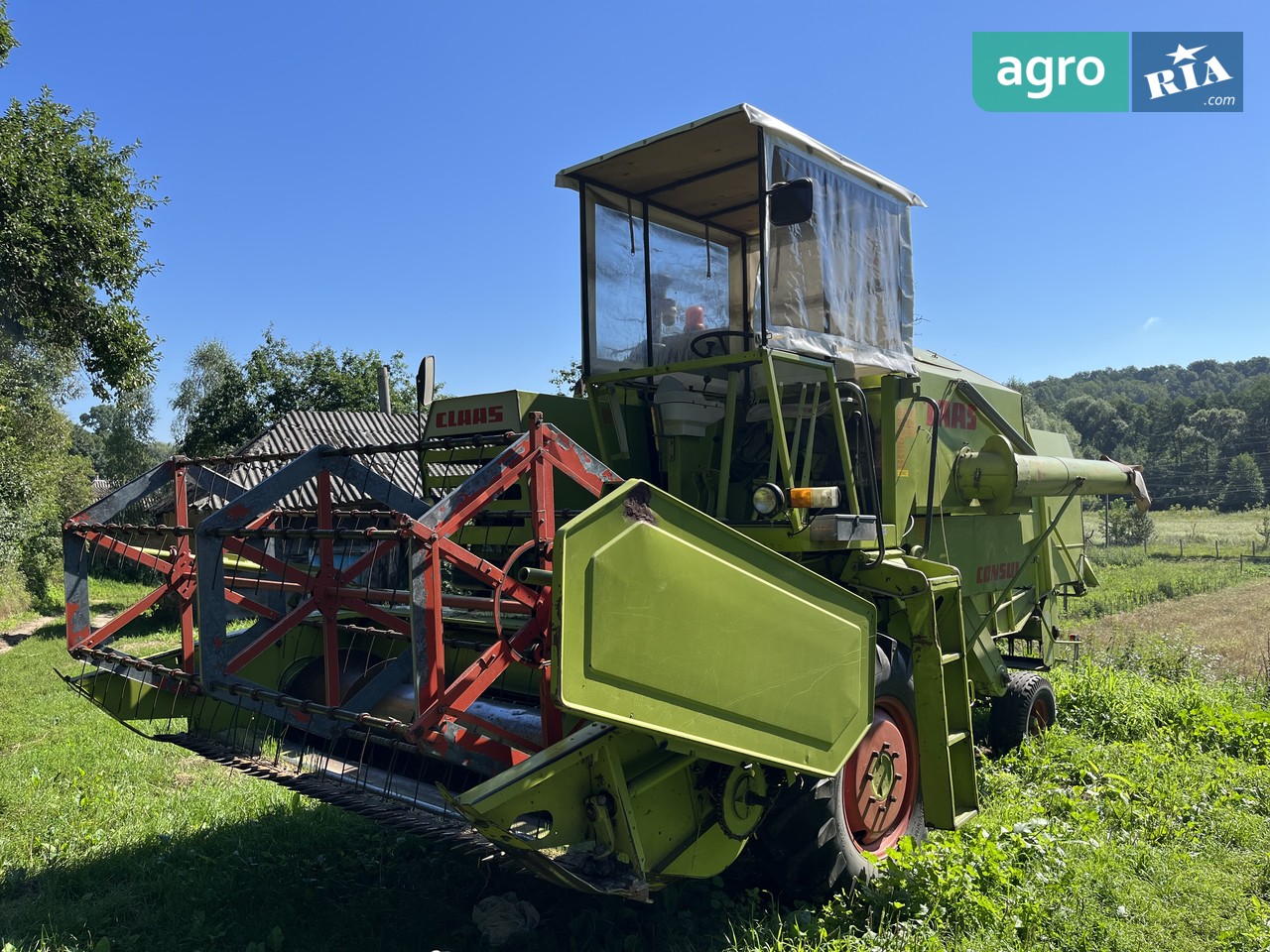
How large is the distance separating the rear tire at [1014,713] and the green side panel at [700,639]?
3.19 m

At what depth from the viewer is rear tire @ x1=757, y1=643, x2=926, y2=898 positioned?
3787 millimetres

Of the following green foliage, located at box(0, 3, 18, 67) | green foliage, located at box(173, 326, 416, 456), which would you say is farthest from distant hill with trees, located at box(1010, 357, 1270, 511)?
green foliage, located at box(0, 3, 18, 67)

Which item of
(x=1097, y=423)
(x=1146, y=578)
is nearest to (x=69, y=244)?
(x=1146, y=578)

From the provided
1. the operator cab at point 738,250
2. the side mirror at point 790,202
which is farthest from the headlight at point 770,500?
the side mirror at point 790,202

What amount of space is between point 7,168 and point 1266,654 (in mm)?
18471

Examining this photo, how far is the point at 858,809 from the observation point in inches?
163

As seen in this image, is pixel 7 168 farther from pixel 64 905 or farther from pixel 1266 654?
pixel 1266 654

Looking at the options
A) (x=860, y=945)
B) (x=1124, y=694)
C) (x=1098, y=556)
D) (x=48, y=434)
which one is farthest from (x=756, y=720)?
(x=1098, y=556)

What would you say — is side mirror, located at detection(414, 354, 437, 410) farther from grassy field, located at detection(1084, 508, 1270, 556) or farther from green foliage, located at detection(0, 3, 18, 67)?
grassy field, located at detection(1084, 508, 1270, 556)

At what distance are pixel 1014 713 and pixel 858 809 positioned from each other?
8.90ft

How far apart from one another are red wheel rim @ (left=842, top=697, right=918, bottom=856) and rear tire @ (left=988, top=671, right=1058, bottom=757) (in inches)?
80.6

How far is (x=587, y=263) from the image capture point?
532 centimetres

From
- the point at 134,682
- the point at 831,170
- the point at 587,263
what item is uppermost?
the point at 831,170

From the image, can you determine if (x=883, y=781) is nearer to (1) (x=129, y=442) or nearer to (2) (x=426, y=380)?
(2) (x=426, y=380)
